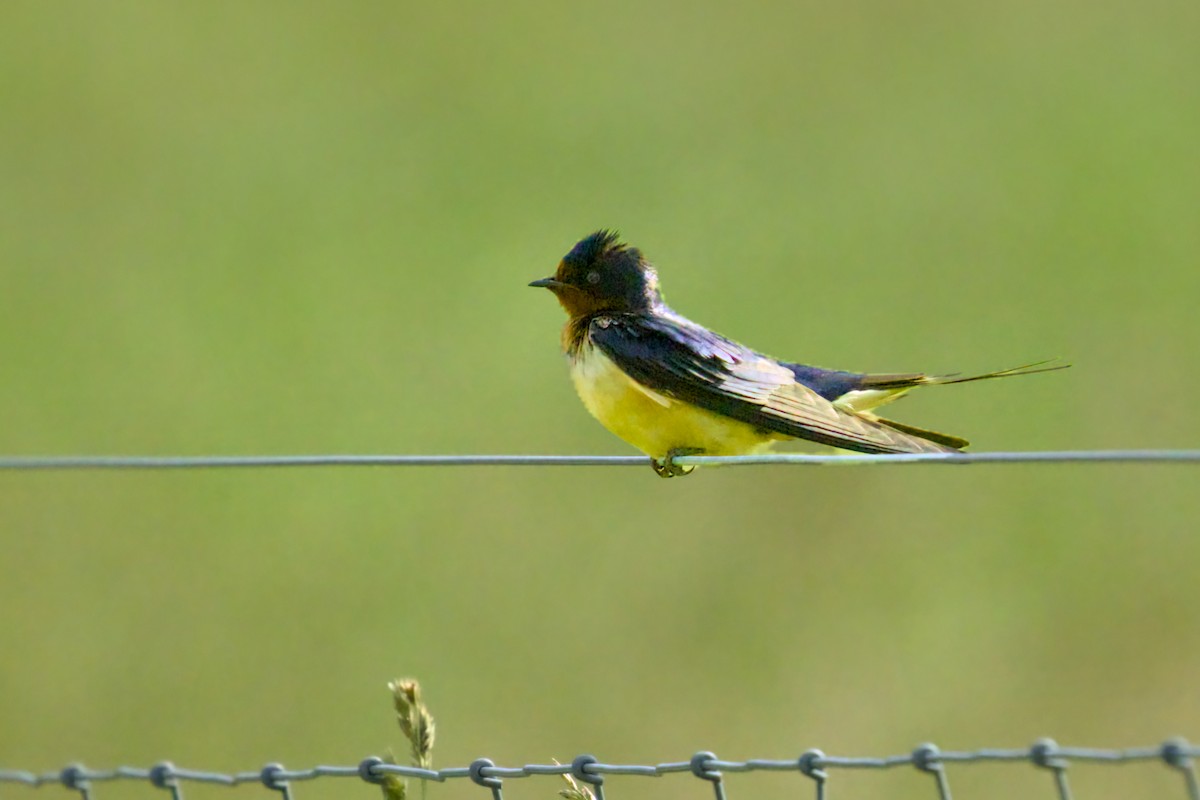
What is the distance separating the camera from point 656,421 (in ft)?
11.0

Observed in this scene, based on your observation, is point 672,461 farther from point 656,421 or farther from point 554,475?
point 554,475

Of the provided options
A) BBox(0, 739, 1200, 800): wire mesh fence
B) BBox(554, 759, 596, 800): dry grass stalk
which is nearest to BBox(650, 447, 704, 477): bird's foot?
BBox(0, 739, 1200, 800): wire mesh fence

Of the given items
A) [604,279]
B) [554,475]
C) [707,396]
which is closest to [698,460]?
[707,396]

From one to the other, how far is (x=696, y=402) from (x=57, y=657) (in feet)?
17.4

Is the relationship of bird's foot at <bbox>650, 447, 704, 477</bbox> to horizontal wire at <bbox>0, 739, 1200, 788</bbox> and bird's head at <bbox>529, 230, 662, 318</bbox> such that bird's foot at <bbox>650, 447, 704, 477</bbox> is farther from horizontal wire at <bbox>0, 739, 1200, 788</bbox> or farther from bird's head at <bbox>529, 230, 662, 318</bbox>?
horizontal wire at <bbox>0, 739, 1200, 788</bbox>

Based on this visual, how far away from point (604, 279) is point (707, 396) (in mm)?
576

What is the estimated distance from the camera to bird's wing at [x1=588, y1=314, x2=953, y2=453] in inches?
126

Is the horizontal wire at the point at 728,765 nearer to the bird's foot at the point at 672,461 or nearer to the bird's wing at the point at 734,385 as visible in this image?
the bird's wing at the point at 734,385

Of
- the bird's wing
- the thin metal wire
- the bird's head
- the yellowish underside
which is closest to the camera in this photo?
the thin metal wire

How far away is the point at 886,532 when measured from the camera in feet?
26.0

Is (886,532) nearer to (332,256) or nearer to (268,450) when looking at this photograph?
(268,450)

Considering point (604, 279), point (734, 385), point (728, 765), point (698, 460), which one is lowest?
point (728, 765)

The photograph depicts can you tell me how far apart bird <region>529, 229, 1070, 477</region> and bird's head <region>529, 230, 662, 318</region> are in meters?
0.12

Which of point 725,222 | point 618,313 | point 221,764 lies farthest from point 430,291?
point 618,313
